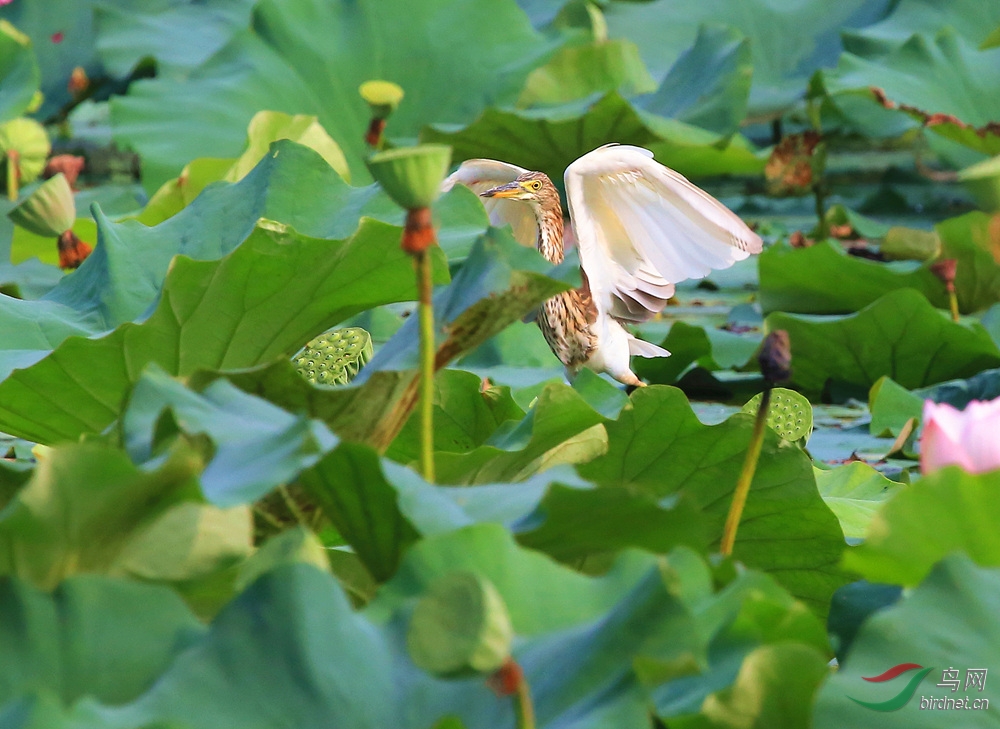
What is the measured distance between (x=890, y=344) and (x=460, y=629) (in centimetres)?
187

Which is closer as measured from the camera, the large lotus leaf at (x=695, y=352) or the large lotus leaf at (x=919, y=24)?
the large lotus leaf at (x=695, y=352)

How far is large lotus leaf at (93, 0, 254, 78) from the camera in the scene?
12.5ft

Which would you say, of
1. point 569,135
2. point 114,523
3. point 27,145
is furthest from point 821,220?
point 114,523

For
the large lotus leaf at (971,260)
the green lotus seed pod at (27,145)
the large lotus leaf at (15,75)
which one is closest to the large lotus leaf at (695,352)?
the large lotus leaf at (971,260)

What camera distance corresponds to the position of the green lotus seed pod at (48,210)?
1.98 m

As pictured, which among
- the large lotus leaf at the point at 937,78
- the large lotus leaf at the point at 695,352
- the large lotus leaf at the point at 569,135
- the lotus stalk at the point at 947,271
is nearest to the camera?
the large lotus leaf at the point at 695,352

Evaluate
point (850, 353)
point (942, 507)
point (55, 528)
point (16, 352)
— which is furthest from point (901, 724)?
point (850, 353)

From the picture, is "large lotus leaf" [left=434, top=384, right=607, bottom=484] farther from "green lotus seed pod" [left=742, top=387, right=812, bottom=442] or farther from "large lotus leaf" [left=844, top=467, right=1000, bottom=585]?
"green lotus seed pod" [left=742, top=387, right=812, bottom=442]

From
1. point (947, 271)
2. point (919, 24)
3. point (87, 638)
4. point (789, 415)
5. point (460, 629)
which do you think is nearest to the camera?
point (460, 629)

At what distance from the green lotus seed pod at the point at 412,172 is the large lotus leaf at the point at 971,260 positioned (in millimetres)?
2115

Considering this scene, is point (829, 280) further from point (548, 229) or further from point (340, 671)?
point (340, 671)

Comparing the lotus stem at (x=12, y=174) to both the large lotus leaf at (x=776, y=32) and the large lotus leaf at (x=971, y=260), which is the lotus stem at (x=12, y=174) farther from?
the large lotus leaf at (x=971, y=260)

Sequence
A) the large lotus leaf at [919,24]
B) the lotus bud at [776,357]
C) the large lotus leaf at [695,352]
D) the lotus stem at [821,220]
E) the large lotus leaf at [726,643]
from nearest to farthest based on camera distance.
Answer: the large lotus leaf at [726,643] < the lotus bud at [776,357] < the large lotus leaf at [695,352] < the lotus stem at [821,220] < the large lotus leaf at [919,24]

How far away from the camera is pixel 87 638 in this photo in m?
0.68
